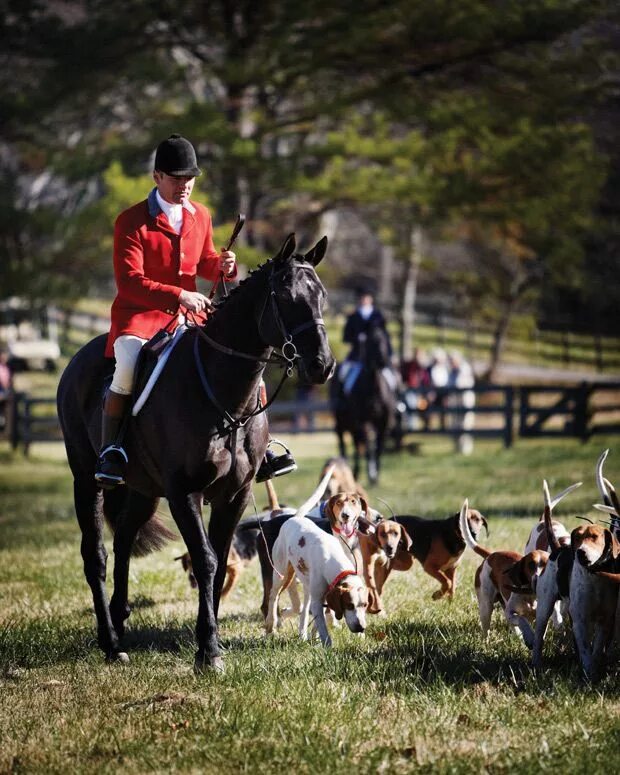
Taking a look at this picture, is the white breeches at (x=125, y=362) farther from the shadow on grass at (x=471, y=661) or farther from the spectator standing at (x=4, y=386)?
the spectator standing at (x=4, y=386)

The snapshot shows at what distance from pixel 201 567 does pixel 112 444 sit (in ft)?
3.24

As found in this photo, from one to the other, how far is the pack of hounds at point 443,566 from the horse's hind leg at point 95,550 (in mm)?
972

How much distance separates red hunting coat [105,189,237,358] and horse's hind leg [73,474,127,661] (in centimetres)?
111

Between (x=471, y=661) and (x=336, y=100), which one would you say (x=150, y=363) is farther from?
(x=336, y=100)

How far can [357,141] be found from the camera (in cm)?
2370

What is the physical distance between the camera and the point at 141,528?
25.9ft

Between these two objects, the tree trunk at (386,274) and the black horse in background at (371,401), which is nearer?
the black horse in background at (371,401)

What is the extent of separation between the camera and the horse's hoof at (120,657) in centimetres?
659

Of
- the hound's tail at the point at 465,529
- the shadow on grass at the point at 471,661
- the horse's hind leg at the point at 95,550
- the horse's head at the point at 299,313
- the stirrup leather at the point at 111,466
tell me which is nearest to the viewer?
the shadow on grass at the point at 471,661

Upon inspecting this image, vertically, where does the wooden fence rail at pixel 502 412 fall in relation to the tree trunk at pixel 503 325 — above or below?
below

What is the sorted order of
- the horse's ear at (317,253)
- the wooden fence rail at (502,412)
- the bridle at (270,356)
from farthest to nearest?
the wooden fence rail at (502,412) < the horse's ear at (317,253) < the bridle at (270,356)

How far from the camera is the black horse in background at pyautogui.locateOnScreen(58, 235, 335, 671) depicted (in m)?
5.99

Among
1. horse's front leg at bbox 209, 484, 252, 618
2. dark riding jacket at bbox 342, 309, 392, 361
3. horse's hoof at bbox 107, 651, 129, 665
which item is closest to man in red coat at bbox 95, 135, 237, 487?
horse's front leg at bbox 209, 484, 252, 618

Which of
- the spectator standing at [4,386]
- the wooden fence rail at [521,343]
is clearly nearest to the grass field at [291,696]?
the spectator standing at [4,386]
